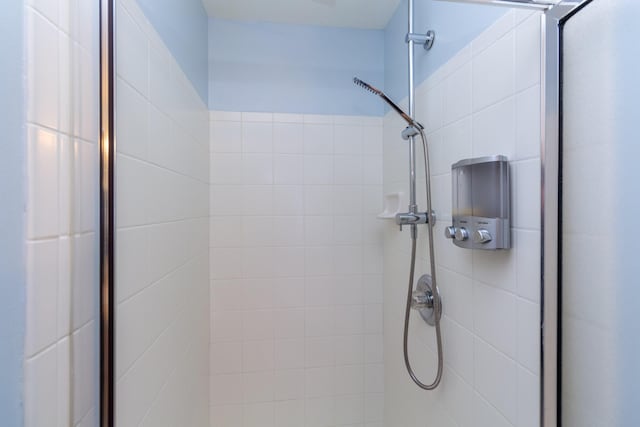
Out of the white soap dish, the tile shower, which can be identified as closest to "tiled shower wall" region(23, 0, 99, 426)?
the tile shower

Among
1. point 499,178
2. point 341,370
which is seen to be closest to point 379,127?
point 499,178

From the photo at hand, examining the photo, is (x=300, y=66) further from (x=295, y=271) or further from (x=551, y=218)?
(x=551, y=218)

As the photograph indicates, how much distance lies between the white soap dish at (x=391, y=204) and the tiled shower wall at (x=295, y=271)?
92mm

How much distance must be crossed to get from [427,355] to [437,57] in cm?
115

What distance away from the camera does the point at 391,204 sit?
4.89 feet

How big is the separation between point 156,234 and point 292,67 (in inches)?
44.0

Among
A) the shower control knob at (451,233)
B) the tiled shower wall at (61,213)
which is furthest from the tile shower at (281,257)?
the shower control knob at (451,233)

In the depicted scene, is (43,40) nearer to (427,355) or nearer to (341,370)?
(427,355)

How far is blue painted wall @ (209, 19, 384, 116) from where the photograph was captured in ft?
4.87

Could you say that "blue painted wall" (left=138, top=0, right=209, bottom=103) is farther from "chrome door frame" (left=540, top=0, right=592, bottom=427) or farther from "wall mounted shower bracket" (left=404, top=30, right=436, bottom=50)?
"chrome door frame" (left=540, top=0, right=592, bottom=427)

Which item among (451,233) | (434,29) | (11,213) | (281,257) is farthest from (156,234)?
(434,29)

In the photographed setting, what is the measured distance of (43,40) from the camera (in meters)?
0.44

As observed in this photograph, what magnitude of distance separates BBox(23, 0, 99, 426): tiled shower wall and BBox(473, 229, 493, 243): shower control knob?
87 cm

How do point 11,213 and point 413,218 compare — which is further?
point 413,218
